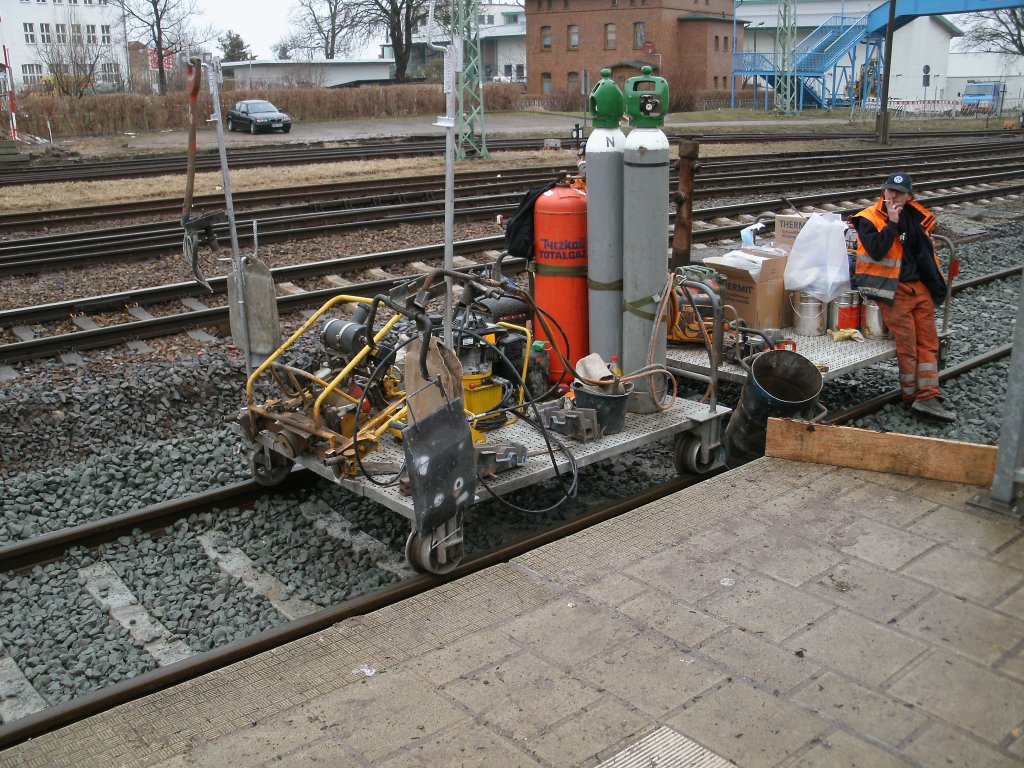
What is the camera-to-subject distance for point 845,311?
298 inches

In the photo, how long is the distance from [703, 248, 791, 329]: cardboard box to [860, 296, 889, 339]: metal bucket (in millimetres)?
645

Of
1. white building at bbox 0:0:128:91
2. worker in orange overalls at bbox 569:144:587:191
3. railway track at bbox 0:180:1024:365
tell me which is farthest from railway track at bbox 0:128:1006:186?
white building at bbox 0:0:128:91

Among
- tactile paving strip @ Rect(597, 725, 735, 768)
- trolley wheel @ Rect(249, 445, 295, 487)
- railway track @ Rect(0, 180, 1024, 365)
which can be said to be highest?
railway track @ Rect(0, 180, 1024, 365)

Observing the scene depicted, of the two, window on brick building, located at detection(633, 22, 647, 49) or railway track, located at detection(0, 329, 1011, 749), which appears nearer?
railway track, located at detection(0, 329, 1011, 749)

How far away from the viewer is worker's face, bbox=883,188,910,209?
23.0 ft

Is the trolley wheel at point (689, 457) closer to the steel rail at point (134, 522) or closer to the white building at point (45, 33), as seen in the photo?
the steel rail at point (134, 522)

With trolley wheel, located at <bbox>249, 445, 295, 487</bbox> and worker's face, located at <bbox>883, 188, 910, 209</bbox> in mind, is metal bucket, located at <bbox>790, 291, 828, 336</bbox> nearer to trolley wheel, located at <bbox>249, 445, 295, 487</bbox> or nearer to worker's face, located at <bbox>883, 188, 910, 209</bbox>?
worker's face, located at <bbox>883, 188, 910, 209</bbox>

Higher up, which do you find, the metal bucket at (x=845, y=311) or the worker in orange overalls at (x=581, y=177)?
the worker in orange overalls at (x=581, y=177)

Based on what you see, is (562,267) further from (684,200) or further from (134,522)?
(134,522)

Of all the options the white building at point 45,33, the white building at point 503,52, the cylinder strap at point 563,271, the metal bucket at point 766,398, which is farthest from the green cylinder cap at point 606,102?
the white building at point 503,52

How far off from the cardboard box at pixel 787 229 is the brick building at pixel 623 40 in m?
58.9

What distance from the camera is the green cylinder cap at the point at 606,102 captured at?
592 cm

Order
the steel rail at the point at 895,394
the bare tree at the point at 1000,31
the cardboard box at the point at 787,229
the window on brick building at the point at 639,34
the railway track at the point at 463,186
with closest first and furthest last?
1. the steel rail at the point at 895,394
2. the cardboard box at the point at 787,229
3. the railway track at the point at 463,186
4. the bare tree at the point at 1000,31
5. the window on brick building at the point at 639,34

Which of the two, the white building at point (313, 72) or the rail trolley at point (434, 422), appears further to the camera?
the white building at point (313, 72)
